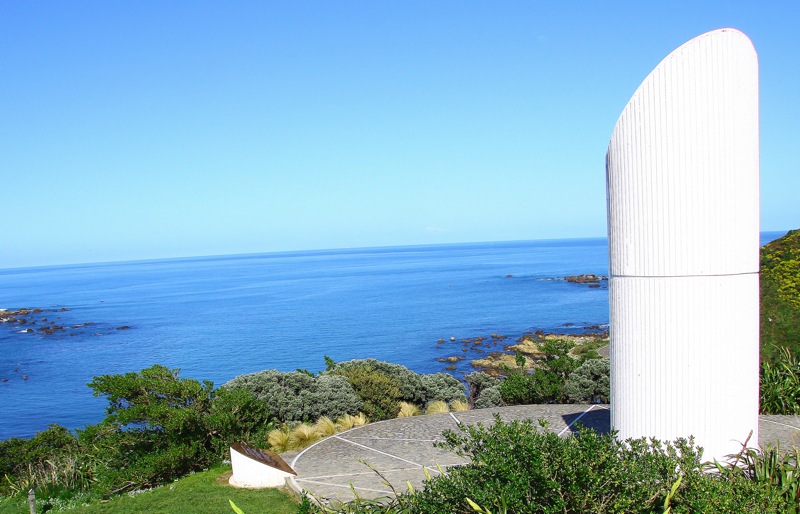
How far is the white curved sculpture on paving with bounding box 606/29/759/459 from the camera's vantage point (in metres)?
5.97


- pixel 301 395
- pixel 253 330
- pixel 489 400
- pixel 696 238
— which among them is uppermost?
pixel 696 238

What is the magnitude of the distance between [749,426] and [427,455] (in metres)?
4.51

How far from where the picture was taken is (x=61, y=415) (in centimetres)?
3117

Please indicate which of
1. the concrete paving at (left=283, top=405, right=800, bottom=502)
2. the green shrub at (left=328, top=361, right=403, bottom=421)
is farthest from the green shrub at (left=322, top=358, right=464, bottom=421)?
the concrete paving at (left=283, top=405, right=800, bottom=502)

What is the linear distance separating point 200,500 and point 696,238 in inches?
288

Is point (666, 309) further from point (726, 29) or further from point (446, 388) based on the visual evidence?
point (446, 388)

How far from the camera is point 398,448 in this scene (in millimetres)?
9578

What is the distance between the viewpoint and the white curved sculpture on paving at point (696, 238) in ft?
19.6

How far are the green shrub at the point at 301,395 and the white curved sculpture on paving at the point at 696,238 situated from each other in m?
9.34

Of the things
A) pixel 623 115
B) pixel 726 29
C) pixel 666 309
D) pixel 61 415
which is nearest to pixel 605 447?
pixel 666 309

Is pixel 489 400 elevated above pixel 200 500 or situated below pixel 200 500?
below

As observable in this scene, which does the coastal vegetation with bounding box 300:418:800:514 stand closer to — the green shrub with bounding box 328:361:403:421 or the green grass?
the green grass

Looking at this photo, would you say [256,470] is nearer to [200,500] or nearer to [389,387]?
[200,500]

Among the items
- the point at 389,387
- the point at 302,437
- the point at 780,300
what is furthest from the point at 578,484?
the point at 780,300
